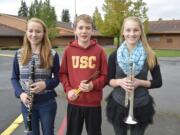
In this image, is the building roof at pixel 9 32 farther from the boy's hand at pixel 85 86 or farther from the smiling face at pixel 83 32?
the boy's hand at pixel 85 86

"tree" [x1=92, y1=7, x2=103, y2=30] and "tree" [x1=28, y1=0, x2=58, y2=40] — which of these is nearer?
"tree" [x1=92, y1=7, x2=103, y2=30]

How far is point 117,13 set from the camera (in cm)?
4559

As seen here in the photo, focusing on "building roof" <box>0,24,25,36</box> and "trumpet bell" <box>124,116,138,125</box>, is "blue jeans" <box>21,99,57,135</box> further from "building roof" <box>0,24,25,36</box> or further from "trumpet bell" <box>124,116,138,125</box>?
"building roof" <box>0,24,25,36</box>

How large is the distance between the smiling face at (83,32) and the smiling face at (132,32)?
17.9 inches

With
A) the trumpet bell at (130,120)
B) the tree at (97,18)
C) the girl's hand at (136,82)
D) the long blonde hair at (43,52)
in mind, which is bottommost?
the trumpet bell at (130,120)

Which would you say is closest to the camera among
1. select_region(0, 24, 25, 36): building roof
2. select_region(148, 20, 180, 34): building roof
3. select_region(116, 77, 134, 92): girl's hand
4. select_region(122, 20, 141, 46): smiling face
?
select_region(116, 77, 134, 92): girl's hand

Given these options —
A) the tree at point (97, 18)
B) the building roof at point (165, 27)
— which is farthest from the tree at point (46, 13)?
the building roof at point (165, 27)

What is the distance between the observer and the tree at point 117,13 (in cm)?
4547

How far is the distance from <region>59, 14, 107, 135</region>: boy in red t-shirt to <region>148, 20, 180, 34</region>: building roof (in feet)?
181

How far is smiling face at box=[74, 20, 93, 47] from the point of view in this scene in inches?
178

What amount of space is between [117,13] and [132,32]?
4181 cm

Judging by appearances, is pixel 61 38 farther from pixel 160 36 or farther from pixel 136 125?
pixel 136 125

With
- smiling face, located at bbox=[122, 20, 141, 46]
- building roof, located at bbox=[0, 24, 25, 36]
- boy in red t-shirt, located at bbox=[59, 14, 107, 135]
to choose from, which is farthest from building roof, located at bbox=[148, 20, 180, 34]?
smiling face, located at bbox=[122, 20, 141, 46]

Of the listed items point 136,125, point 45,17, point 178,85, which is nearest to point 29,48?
point 136,125
